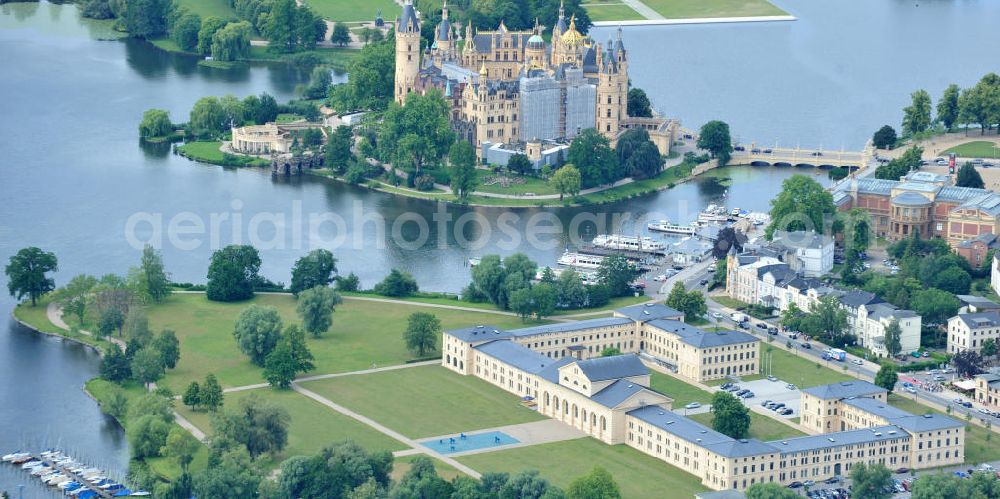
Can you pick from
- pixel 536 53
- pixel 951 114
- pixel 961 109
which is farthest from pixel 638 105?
pixel 961 109

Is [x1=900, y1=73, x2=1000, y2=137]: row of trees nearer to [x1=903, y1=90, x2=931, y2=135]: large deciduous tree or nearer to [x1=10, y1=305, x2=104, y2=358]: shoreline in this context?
[x1=903, y1=90, x2=931, y2=135]: large deciduous tree

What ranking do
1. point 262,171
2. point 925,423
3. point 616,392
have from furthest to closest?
point 262,171 → point 616,392 → point 925,423

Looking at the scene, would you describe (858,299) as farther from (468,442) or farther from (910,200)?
(468,442)

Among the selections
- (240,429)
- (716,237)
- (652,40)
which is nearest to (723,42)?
(652,40)

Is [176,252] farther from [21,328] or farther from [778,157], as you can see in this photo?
[778,157]

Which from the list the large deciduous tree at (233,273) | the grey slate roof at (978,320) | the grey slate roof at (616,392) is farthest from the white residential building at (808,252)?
the large deciduous tree at (233,273)

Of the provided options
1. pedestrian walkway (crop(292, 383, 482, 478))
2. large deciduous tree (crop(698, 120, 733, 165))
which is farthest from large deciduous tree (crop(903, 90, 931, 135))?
pedestrian walkway (crop(292, 383, 482, 478))

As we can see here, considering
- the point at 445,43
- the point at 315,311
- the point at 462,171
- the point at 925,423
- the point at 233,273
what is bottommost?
the point at 925,423
